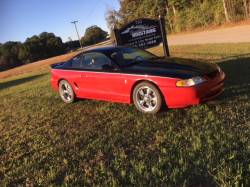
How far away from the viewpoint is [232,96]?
21.9 ft

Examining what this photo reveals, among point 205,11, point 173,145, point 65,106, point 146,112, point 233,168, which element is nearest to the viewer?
point 233,168

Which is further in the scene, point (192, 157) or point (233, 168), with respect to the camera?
point (192, 157)

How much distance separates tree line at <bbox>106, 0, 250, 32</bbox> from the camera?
109 feet

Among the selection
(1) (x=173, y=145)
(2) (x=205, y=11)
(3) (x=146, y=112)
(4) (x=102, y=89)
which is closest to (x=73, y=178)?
(1) (x=173, y=145)

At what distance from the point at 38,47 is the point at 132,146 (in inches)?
3906

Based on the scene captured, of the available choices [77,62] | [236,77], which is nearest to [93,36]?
[77,62]

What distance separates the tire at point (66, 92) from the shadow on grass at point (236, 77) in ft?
11.7

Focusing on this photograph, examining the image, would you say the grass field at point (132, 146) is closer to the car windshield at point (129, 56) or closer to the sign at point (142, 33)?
the car windshield at point (129, 56)

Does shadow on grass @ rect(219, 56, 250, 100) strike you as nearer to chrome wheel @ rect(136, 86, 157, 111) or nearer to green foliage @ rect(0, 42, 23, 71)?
chrome wheel @ rect(136, 86, 157, 111)

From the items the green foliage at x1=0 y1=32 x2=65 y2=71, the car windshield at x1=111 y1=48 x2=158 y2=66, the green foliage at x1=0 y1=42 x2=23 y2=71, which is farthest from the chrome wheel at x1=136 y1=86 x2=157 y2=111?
the green foliage at x1=0 y1=42 x2=23 y2=71

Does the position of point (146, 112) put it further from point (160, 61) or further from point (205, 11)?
point (205, 11)

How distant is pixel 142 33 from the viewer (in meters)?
11.4

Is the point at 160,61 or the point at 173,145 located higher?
the point at 160,61

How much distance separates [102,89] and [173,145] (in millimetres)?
2954
